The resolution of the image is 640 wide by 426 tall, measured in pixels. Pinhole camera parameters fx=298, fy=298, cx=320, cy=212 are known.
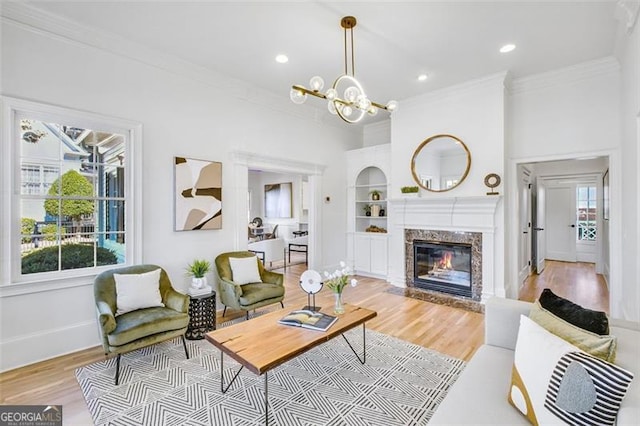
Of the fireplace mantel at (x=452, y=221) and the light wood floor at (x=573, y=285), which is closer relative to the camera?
the fireplace mantel at (x=452, y=221)

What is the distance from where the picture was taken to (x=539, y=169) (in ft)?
23.7

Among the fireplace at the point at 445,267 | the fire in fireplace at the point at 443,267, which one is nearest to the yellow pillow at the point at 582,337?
the fireplace at the point at 445,267

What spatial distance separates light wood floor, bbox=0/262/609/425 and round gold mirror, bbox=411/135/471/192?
1.93 metres

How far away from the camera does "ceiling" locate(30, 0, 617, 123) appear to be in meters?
2.76

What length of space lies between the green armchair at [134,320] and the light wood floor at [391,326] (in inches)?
17.3

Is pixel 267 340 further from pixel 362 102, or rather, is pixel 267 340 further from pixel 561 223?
pixel 561 223

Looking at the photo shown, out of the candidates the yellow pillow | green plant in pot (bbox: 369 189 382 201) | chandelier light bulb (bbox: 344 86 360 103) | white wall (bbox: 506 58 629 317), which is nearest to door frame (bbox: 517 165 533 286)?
white wall (bbox: 506 58 629 317)

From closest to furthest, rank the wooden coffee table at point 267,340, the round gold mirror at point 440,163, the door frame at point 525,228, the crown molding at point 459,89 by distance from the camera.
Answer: the wooden coffee table at point 267,340, the crown molding at point 459,89, the round gold mirror at point 440,163, the door frame at point 525,228

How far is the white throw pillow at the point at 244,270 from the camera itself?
3.83 meters

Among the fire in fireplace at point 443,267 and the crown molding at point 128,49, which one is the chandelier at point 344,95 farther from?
the fire in fireplace at point 443,267

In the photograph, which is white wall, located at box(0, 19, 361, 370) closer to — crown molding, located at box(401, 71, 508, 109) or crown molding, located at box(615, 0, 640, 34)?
crown molding, located at box(401, 71, 508, 109)

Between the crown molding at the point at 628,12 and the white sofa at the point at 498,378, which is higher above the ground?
the crown molding at the point at 628,12

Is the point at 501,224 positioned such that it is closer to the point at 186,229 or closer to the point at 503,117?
the point at 503,117

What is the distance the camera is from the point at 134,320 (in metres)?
2.61
